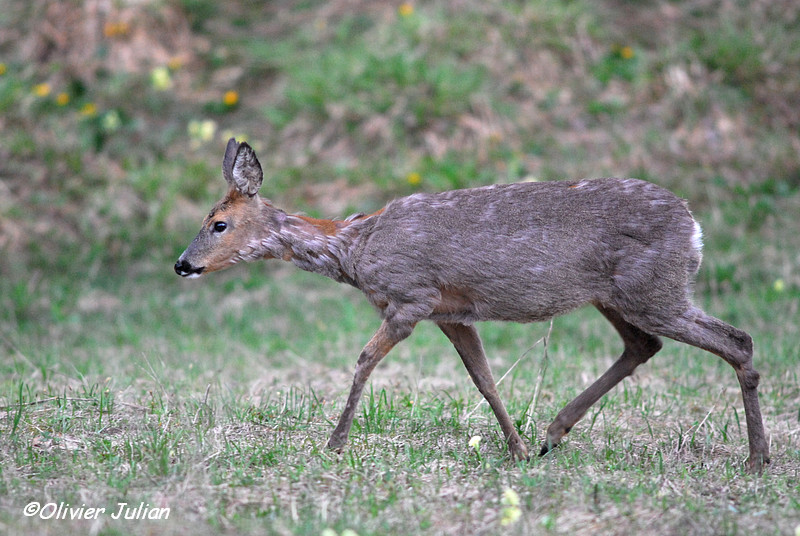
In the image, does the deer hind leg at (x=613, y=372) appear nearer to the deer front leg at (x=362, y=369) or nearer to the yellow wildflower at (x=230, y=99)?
the deer front leg at (x=362, y=369)

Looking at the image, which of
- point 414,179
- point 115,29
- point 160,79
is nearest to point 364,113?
point 414,179

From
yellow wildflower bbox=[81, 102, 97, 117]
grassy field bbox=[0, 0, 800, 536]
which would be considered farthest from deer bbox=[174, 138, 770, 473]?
yellow wildflower bbox=[81, 102, 97, 117]

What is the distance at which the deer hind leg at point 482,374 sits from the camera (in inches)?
186

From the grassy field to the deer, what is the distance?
0.42m

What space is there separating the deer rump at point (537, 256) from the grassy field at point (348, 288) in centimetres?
63

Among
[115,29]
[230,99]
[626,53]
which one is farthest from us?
[115,29]

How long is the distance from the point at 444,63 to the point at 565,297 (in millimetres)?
7166

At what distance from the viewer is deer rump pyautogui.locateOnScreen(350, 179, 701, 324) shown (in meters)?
4.73

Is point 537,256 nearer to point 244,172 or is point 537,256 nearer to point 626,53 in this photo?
point 244,172

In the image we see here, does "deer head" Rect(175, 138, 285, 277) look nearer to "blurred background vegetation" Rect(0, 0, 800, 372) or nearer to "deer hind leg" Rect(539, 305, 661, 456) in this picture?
"deer hind leg" Rect(539, 305, 661, 456)

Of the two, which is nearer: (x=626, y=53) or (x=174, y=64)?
(x=626, y=53)

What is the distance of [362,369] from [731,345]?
6.31 ft

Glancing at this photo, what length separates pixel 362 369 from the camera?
4715 mm

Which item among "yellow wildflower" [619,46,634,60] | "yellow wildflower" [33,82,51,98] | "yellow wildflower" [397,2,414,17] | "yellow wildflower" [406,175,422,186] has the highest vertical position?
"yellow wildflower" [397,2,414,17]
